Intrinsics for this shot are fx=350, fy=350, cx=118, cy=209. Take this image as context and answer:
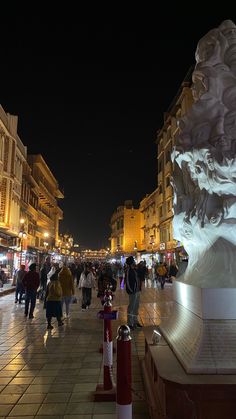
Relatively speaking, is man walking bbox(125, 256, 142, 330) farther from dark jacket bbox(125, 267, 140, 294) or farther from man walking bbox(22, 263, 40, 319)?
man walking bbox(22, 263, 40, 319)

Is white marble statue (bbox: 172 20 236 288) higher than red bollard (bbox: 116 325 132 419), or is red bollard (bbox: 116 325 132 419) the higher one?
white marble statue (bbox: 172 20 236 288)

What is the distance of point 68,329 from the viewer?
10.2 m

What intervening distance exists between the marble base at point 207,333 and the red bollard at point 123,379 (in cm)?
80

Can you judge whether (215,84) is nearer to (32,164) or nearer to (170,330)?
(170,330)

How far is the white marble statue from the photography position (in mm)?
4664

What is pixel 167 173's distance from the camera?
4609cm

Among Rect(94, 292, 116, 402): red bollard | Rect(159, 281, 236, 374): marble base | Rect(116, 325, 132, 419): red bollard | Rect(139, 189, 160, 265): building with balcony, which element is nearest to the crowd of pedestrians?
Rect(94, 292, 116, 402): red bollard

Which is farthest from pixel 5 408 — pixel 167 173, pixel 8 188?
pixel 167 173

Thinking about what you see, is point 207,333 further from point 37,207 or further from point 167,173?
point 37,207

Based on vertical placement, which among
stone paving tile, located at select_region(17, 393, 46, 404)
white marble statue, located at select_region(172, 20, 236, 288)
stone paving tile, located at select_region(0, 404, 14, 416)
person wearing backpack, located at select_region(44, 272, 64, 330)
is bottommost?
stone paving tile, located at select_region(0, 404, 14, 416)

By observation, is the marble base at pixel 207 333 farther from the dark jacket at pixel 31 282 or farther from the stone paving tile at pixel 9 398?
the dark jacket at pixel 31 282

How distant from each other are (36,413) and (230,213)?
11.7 ft

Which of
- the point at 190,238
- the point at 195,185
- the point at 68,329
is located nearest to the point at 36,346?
the point at 68,329

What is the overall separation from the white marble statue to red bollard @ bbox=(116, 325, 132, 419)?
1.43 meters
